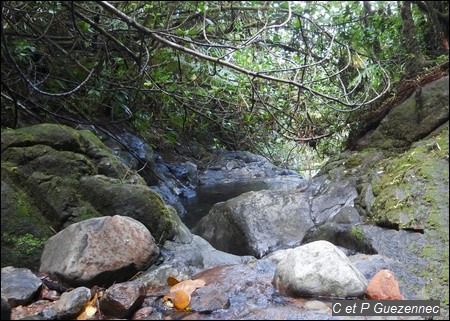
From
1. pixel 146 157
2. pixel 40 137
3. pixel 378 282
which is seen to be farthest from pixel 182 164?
pixel 378 282

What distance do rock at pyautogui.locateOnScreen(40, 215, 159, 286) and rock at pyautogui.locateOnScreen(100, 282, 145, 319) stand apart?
0.42m

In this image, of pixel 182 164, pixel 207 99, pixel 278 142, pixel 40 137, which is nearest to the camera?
pixel 40 137

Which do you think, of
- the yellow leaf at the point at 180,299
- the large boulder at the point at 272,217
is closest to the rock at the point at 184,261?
the yellow leaf at the point at 180,299

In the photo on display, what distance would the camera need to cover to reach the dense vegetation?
294cm

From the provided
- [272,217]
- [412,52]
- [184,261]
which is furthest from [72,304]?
[412,52]

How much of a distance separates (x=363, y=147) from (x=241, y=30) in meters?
2.55

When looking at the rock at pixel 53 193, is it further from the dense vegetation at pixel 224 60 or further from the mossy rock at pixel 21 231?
the dense vegetation at pixel 224 60

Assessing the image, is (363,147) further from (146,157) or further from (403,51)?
(146,157)

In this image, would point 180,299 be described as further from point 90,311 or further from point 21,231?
point 21,231

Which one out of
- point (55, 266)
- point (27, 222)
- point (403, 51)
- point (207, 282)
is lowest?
point (207, 282)

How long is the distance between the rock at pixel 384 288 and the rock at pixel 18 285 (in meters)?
2.28

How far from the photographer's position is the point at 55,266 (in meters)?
2.85

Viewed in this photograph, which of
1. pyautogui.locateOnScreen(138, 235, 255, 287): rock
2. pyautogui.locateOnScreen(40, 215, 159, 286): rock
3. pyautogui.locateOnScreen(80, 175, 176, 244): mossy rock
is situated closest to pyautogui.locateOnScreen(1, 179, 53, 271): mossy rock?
pyautogui.locateOnScreen(40, 215, 159, 286): rock

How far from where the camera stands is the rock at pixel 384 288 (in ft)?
7.84
